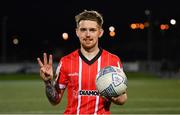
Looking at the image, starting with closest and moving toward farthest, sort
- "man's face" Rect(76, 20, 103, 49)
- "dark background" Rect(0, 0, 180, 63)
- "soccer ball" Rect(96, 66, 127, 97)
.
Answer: "soccer ball" Rect(96, 66, 127, 97), "man's face" Rect(76, 20, 103, 49), "dark background" Rect(0, 0, 180, 63)

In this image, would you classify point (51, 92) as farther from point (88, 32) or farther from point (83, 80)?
point (88, 32)

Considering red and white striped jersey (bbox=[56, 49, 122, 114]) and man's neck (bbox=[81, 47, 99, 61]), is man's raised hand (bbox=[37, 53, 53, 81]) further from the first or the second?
man's neck (bbox=[81, 47, 99, 61])

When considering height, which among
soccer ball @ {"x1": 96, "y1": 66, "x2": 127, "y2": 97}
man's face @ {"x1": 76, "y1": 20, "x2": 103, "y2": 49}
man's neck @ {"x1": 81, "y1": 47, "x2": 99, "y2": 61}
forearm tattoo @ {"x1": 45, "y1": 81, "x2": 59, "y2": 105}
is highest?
man's face @ {"x1": 76, "y1": 20, "x2": 103, "y2": 49}

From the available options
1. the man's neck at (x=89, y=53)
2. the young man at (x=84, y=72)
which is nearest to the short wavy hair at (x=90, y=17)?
the young man at (x=84, y=72)

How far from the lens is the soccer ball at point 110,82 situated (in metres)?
5.07

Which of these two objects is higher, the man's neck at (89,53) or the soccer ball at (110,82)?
the man's neck at (89,53)

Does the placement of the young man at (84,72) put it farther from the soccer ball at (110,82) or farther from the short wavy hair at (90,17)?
the soccer ball at (110,82)

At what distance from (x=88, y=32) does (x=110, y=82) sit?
1.93 feet

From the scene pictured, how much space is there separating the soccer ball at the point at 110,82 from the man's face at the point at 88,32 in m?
0.34

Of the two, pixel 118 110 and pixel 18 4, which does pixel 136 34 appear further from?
pixel 118 110

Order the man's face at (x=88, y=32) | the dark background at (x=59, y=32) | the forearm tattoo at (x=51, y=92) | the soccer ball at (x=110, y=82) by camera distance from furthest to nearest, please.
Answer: the dark background at (x=59, y=32) < the forearm tattoo at (x=51, y=92) < the man's face at (x=88, y=32) < the soccer ball at (x=110, y=82)

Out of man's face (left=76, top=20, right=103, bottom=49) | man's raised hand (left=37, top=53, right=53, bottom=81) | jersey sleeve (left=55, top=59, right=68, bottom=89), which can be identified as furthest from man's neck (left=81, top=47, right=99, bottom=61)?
man's raised hand (left=37, top=53, right=53, bottom=81)

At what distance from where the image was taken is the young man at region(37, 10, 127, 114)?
208 inches

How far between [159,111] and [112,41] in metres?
67.0
